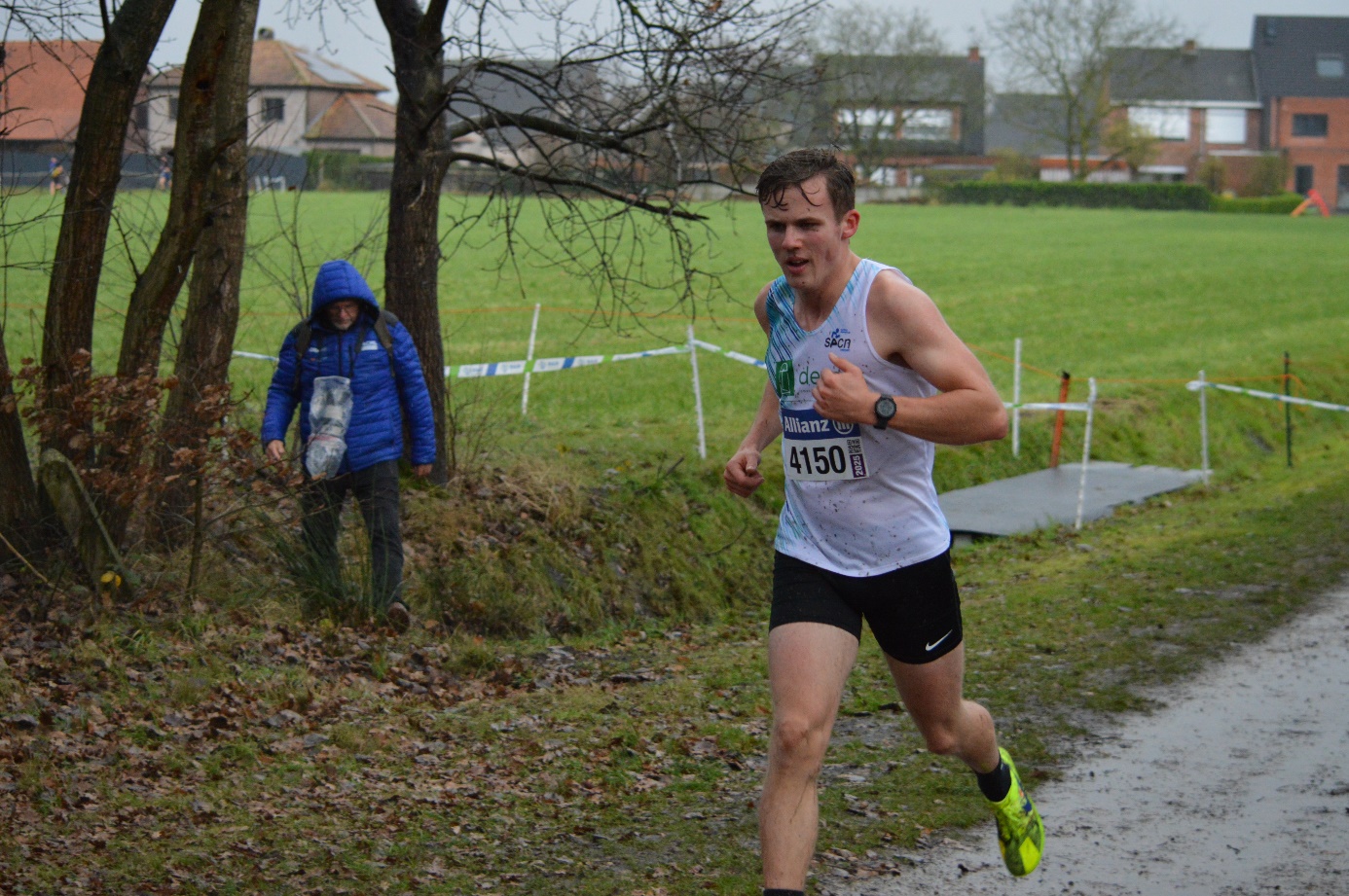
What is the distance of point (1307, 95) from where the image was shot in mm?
98500

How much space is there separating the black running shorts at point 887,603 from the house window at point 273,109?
5992 millimetres

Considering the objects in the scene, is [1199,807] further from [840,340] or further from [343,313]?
[343,313]

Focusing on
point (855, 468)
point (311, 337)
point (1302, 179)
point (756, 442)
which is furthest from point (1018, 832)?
point (1302, 179)

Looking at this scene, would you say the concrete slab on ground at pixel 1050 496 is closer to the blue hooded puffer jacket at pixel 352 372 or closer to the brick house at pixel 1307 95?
the blue hooded puffer jacket at pixel 352 372

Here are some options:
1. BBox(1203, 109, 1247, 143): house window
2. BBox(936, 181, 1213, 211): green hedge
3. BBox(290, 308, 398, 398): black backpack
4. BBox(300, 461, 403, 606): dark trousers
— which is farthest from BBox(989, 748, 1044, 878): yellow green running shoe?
BBox(1203, 109, 1247, 143): house window

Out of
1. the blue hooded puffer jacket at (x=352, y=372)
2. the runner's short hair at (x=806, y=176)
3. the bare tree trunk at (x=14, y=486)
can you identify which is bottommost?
the bare tree trunk at (x=14, y=486)

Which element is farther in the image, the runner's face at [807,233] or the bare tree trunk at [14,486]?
the bare tree trunk at [14,486]

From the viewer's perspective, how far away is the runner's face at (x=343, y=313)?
7828 mm

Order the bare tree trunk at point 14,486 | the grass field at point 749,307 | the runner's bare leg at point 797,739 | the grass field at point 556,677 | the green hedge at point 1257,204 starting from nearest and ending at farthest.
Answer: the runner's bare leg at point 797,739 → the grass field at point 556,677 → the bare tree trunk at point 14,486 → the grass field at point 749,307 → the green hedge at point 1257,204

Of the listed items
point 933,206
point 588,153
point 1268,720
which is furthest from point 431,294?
point 933,206

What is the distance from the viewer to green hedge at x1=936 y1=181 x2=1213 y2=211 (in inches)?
2872

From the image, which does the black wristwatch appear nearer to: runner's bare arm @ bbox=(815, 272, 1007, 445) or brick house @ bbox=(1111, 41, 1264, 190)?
runner's bare arm @ bbox=(815, 272, 1007, 445)

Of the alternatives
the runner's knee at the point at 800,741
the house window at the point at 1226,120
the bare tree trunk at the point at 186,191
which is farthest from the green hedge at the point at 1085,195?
the runner's knee at the point at 800,741

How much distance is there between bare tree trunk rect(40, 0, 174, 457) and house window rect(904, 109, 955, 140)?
6379cm
